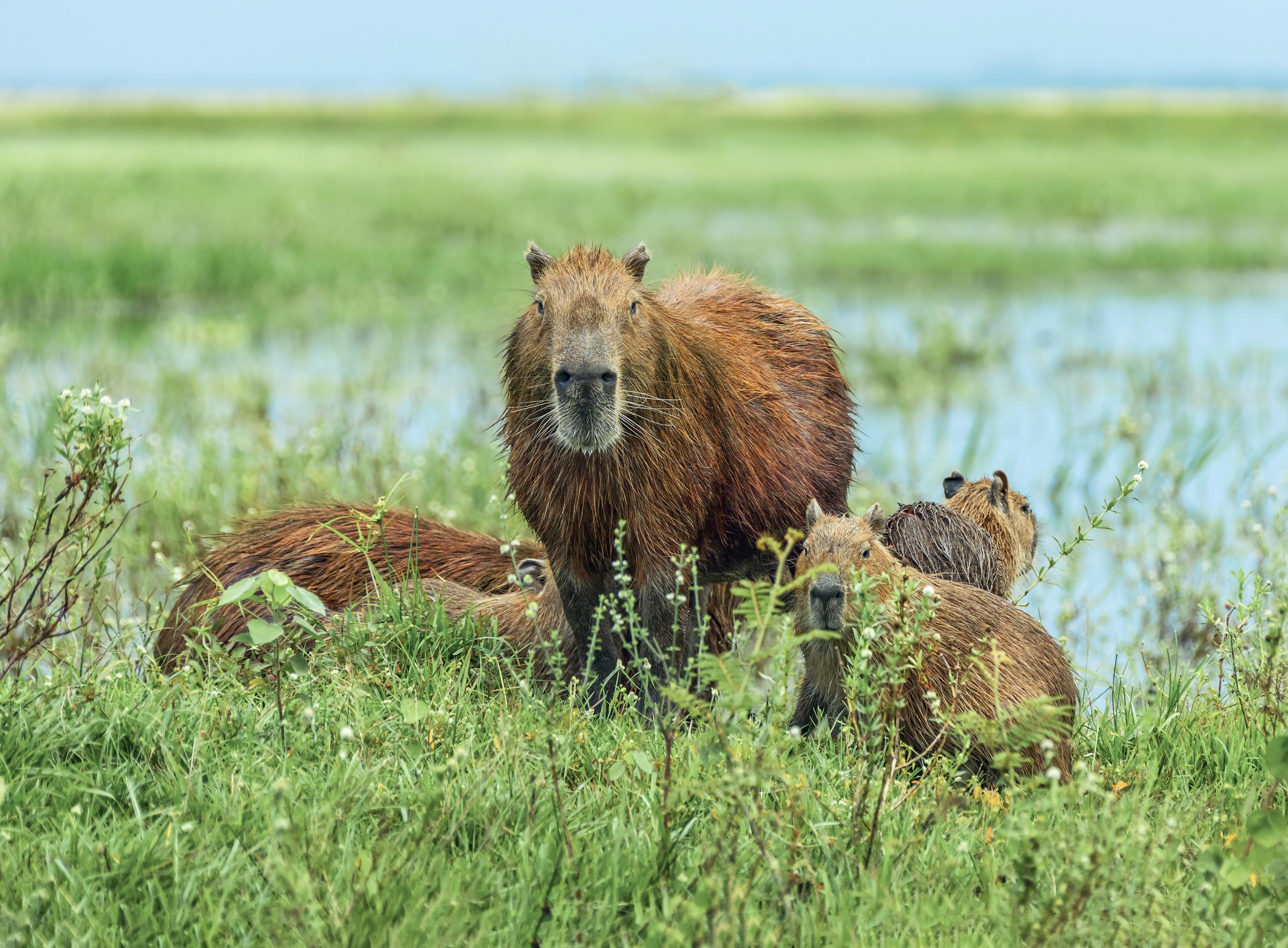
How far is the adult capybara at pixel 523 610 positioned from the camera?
4391mm

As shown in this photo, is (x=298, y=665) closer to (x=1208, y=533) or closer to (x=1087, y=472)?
(x=1208, y=533)

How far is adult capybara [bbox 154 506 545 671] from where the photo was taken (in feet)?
15.4

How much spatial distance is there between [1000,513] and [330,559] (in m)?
2.25

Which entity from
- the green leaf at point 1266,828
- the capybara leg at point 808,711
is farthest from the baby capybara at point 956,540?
the green leaf at point 1266,828

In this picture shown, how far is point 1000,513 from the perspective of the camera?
4598 millimetres

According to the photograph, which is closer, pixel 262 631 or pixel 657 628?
pixel 262 631

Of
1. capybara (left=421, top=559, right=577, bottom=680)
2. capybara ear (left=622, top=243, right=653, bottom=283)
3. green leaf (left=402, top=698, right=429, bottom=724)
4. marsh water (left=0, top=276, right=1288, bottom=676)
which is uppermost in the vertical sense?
capybara ear (left=622, top=243, right=653, bottom=283)

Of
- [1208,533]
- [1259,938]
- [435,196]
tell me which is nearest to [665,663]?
[1259,938]

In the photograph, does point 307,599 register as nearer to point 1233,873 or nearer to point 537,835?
→ point 537,835

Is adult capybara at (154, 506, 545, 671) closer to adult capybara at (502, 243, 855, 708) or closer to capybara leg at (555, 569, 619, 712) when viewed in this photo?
capybara leg at (555, 569, 619, 712)

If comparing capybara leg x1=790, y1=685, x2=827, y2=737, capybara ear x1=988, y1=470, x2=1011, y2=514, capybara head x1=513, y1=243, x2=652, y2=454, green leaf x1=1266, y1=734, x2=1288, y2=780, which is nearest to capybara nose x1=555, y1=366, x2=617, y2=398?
capybara head x1=513, y1=243, x2=652, y2=454

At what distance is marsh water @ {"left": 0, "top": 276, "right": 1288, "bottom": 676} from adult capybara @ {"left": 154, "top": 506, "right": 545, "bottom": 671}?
50cm

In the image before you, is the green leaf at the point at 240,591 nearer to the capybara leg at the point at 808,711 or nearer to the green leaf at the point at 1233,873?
the capybara leg at the point at 808,711

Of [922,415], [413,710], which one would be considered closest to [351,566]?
[413,710]
